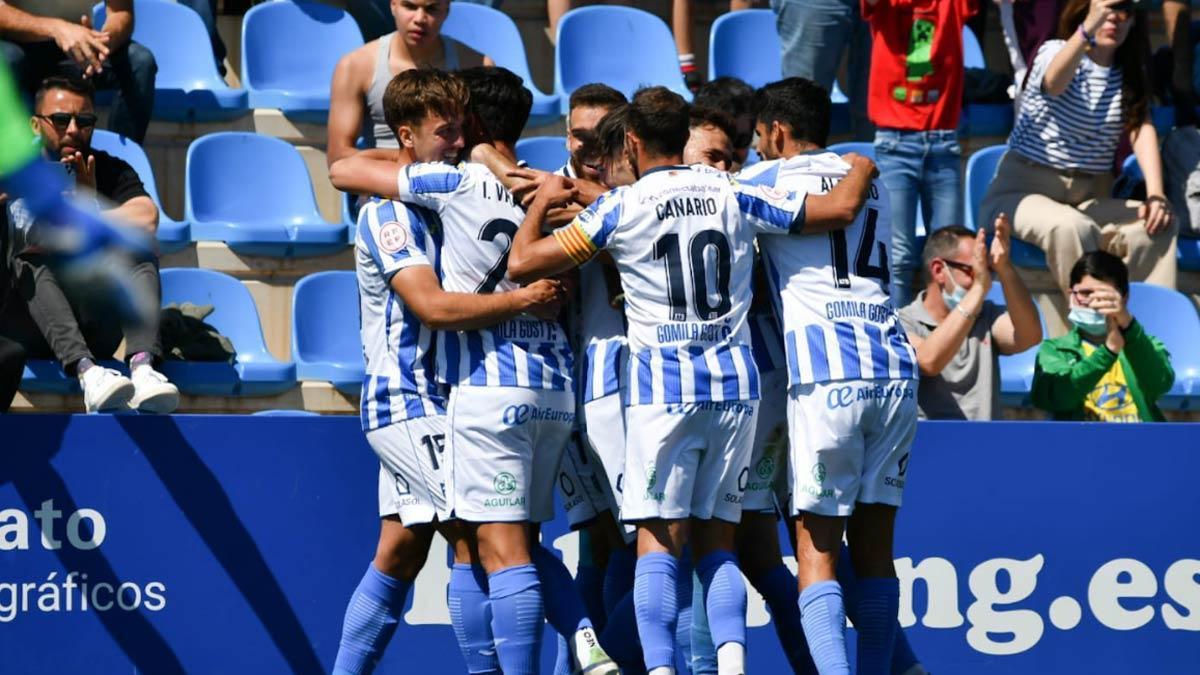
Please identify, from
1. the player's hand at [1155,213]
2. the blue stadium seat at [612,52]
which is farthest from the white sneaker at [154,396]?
the player's hand at [1155,213]


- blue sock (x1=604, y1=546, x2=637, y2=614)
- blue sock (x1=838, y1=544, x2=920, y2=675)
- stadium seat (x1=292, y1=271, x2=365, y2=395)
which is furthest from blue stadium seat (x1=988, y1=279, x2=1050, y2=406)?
stadium seat (x1=292, y1=271, x2=365, y2=395)

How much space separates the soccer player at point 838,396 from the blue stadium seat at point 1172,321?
3.04 meters

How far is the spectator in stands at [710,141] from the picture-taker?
570 cm

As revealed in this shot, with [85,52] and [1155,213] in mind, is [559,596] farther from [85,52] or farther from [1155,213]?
[1155,213]

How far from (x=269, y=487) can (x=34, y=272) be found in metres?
1.33

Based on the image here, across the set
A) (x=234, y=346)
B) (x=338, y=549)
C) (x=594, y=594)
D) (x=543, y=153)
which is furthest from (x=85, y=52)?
(x=594, y=594)

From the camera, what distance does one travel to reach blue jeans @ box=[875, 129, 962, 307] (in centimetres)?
795

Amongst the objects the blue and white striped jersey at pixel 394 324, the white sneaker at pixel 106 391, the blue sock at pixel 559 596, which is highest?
the blue and white striped jersey at pixel 394 324

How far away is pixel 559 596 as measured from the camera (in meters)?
5.41

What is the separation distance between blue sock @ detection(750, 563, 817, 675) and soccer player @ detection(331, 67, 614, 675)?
25.9 inches

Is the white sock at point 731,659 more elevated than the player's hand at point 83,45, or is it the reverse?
the player's hand at point 83,45

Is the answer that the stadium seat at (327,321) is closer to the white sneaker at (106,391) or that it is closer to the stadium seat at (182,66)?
the stadium seat at (182,66)

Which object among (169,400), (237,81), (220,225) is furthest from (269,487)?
(237,81)

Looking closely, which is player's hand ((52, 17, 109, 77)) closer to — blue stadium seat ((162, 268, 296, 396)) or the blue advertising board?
blue stadium seat ((162, 268, 296, 396))
